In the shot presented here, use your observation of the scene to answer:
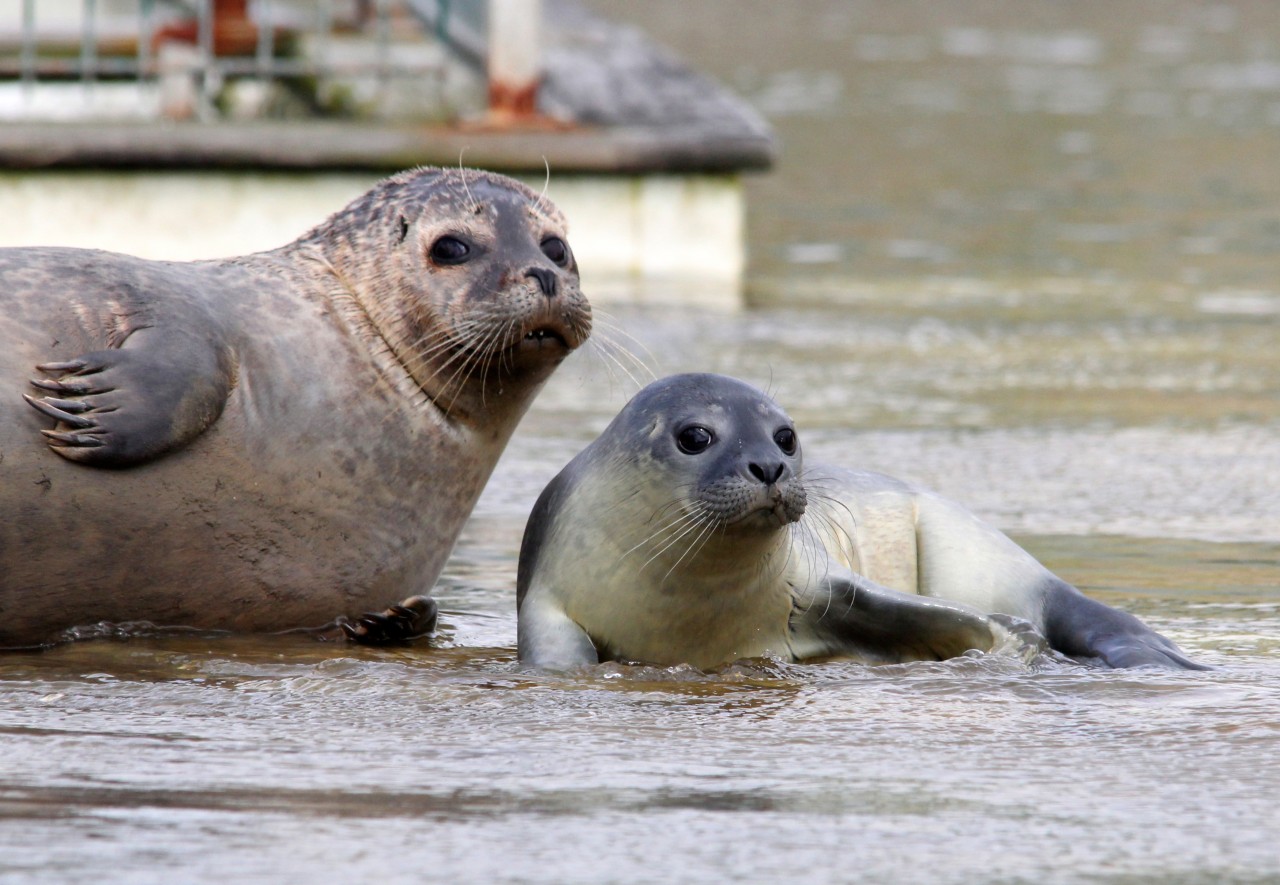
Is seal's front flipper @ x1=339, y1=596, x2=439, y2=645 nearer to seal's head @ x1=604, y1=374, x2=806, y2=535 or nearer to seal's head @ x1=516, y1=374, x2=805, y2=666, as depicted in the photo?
seal's head @ x1=516, y1=374, x2=805, y2=666

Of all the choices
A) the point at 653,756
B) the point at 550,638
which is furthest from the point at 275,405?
the point at 653,756

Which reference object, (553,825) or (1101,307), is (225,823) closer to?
(553,825)

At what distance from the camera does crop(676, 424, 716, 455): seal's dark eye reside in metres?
4.10

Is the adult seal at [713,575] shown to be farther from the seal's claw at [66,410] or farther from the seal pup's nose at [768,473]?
the seal's claw at [66,410]

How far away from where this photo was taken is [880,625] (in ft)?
13.7

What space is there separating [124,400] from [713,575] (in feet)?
3.58

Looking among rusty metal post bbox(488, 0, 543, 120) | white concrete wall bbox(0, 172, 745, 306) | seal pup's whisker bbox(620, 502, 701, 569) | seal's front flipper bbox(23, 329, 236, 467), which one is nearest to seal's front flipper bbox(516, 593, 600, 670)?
seal pup's whisker bbox(620, 502, 701, 569)

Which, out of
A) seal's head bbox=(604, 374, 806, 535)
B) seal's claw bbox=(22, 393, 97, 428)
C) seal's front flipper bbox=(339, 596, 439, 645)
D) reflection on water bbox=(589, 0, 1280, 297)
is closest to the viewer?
seal's head bbox=(604, 374, 806, 535)

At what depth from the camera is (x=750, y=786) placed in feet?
10.2

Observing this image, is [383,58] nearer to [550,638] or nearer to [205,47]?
[205,47]

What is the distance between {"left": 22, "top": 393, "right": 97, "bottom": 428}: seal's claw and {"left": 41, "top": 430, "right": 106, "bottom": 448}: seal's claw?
0.02m

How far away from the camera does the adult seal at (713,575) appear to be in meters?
4.00

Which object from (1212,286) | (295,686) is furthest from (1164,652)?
(1212,286)

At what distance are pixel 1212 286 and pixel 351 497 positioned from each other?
6991 millimetres
